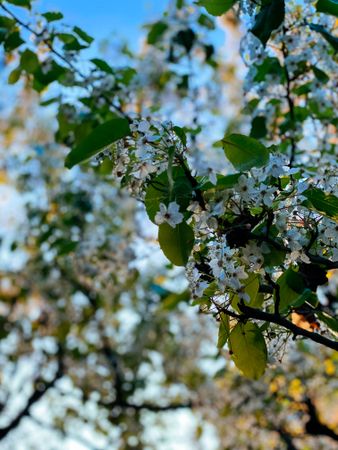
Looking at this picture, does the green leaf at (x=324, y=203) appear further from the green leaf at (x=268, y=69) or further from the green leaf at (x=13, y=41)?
the green leaf at (x=13, y=41)

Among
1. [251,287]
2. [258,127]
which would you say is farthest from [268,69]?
→ [251,287]

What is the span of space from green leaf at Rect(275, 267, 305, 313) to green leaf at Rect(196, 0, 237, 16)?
4.27 feet

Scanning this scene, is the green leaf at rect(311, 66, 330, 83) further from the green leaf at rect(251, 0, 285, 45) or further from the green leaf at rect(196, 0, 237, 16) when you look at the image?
the green leaf at rect(251, 0, 285, 45)

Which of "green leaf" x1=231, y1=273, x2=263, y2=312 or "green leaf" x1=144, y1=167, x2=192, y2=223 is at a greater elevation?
"green leaf" x1=144, y1=167, x2=192, y2=223

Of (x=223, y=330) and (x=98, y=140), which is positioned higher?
(x=98, y=140)

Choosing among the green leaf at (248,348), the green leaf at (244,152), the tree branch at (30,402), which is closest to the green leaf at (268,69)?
the green leaf at (244,152)

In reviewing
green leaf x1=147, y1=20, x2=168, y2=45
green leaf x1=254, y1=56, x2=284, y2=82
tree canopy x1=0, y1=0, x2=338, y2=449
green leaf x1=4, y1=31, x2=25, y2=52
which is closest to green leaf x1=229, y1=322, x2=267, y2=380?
tree canopy x1=0, y1=0, x2=338, y2=449

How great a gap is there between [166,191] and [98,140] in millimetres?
247

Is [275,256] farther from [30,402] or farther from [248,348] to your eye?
[30,402]

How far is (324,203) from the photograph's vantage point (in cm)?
180

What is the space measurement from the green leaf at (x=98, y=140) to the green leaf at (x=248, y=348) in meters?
0.74

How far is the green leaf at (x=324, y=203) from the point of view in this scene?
1.79 m

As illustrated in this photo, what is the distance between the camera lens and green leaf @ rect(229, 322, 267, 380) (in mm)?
1914

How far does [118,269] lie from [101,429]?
5527 millimetres
